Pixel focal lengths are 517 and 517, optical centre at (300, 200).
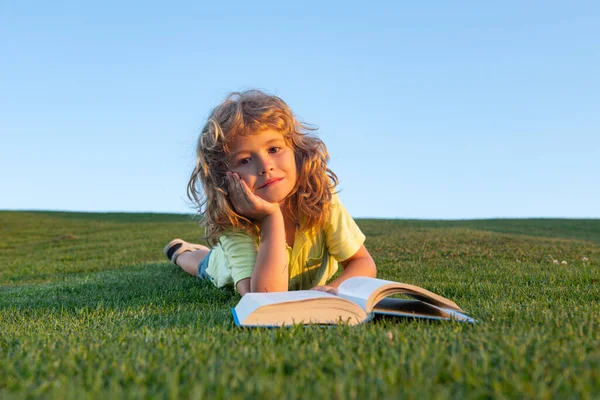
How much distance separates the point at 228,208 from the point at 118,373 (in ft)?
7.77

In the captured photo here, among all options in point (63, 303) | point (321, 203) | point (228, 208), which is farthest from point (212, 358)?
point (63, 303)

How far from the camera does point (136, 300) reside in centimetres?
431

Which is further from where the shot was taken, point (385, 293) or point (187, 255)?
point (187, 255)

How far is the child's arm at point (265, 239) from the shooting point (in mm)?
3758

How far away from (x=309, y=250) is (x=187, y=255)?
8.85 ft

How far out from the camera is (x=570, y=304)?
3205 mm

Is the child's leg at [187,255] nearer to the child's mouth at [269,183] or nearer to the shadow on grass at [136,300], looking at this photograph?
the shadow on grass at [136,300]

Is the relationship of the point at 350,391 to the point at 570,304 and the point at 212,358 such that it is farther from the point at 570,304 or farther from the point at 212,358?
the point at 570,304

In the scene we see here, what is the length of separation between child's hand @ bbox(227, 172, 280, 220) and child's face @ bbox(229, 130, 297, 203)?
73mm

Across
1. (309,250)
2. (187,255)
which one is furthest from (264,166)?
(187,255)

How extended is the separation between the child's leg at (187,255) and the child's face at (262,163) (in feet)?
8.86

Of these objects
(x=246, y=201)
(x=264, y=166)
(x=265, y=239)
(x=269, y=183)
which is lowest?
(x=265, y=239)

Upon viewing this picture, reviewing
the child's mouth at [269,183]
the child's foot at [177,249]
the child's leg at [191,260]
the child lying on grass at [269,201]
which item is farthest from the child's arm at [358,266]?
the child's foot at [177,249]

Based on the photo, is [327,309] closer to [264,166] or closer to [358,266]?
[264,166]
